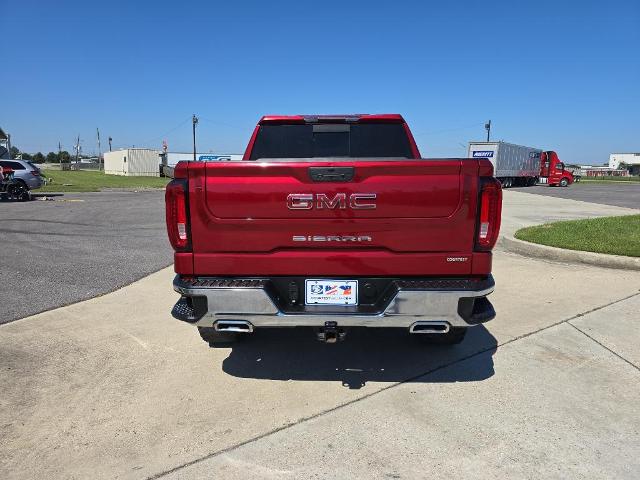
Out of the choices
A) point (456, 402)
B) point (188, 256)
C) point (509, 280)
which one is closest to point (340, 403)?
point (456, 402)

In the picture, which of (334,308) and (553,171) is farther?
(553,171)

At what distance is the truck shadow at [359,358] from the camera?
350 centimetres

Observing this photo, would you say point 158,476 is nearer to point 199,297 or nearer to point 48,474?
point 48,474

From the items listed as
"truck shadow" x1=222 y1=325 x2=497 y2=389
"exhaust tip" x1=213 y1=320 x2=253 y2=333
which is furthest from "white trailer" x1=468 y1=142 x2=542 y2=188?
"exhaust tip" x1=213 y1=320 x2=253 y2=333

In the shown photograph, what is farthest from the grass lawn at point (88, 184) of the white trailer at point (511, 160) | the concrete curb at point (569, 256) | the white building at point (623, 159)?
the white building at point (623, 159)

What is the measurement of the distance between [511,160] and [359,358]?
35.7 m

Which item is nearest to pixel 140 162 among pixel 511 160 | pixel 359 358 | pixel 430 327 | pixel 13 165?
pixel 13 165

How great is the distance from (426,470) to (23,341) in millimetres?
3630

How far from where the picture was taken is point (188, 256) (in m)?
3.07

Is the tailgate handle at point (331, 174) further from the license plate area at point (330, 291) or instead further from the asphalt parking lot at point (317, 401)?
the asphalt parking lot at point (317, 401)

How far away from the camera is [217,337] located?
3.97 meters

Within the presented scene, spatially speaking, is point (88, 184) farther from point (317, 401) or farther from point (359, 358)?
point (317, 401)

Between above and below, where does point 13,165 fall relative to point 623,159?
below

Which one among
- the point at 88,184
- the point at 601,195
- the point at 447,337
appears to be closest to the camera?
the point at 447,337
